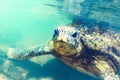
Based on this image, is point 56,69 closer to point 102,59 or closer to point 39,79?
point 39,79

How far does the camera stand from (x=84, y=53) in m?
7.32

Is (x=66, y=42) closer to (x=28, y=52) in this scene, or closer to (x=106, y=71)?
(x=106, y=71)

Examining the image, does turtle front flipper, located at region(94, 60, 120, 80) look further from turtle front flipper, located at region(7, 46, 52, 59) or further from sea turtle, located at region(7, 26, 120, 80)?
turtle front flipper, located at region(7, 46, 52, 59)

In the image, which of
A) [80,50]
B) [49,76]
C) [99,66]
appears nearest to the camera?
[80,50]

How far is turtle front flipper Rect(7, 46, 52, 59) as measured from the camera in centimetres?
740

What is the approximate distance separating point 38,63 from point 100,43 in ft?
9.53

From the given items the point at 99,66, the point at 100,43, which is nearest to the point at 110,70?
the point at 99,66

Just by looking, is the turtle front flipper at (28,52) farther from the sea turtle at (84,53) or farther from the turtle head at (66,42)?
the turtle head at (66,42)

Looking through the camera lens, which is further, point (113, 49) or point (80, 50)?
point (113, 49)

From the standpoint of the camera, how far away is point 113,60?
793cm

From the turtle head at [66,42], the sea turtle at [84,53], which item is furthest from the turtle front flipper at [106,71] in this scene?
the turtle head at [66,42]

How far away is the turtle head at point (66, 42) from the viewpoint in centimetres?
576

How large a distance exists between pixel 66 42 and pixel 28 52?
2.78 m

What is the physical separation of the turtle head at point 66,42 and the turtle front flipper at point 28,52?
88cm
